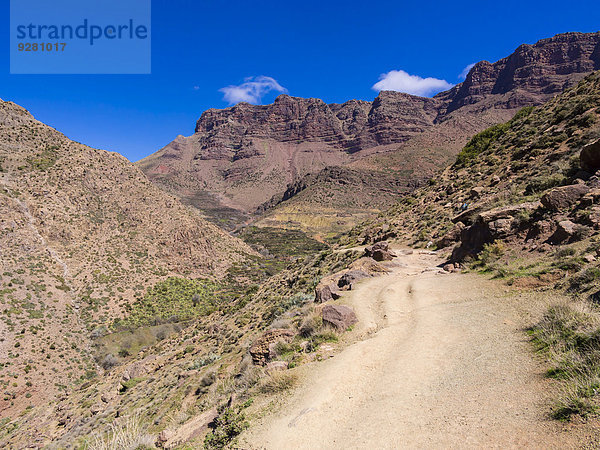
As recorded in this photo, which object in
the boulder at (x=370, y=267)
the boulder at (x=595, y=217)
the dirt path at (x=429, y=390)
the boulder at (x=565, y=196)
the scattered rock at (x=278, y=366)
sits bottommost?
the scattered rock at (x=278, y=366)

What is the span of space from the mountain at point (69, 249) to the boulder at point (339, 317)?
28.7m

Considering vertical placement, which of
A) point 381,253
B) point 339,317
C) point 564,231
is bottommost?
point 339,317

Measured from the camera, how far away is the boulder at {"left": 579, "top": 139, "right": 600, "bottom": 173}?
37.4 feet

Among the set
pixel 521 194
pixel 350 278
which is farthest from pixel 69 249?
pixel 521 194

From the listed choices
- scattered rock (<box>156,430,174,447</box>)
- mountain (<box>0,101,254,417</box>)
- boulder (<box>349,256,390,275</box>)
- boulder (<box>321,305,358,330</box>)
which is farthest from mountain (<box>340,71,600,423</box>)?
mountain (<box>0,101,254,417</box>)

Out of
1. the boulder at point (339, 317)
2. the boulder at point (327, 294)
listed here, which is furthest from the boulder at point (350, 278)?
the boulder at point (339, 317)

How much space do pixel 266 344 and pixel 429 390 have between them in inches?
206

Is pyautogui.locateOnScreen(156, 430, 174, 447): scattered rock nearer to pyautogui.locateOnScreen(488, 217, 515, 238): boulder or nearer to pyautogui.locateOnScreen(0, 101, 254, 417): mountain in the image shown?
pyautogui.locateOnScreen(488, 217, 515, 238): boulder

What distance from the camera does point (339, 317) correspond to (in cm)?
865

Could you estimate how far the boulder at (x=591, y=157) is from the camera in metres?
11.4

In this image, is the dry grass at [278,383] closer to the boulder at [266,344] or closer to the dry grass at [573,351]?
the boulder at [266,344]

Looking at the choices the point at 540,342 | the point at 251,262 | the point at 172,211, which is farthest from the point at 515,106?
the point at 540,342

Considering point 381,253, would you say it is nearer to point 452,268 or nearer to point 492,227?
point 452,268

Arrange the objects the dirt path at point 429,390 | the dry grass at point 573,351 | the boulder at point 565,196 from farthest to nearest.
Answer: the boulder at point 565,196 < the dirt path at point 429,390 < the dry grass at point 573,351
